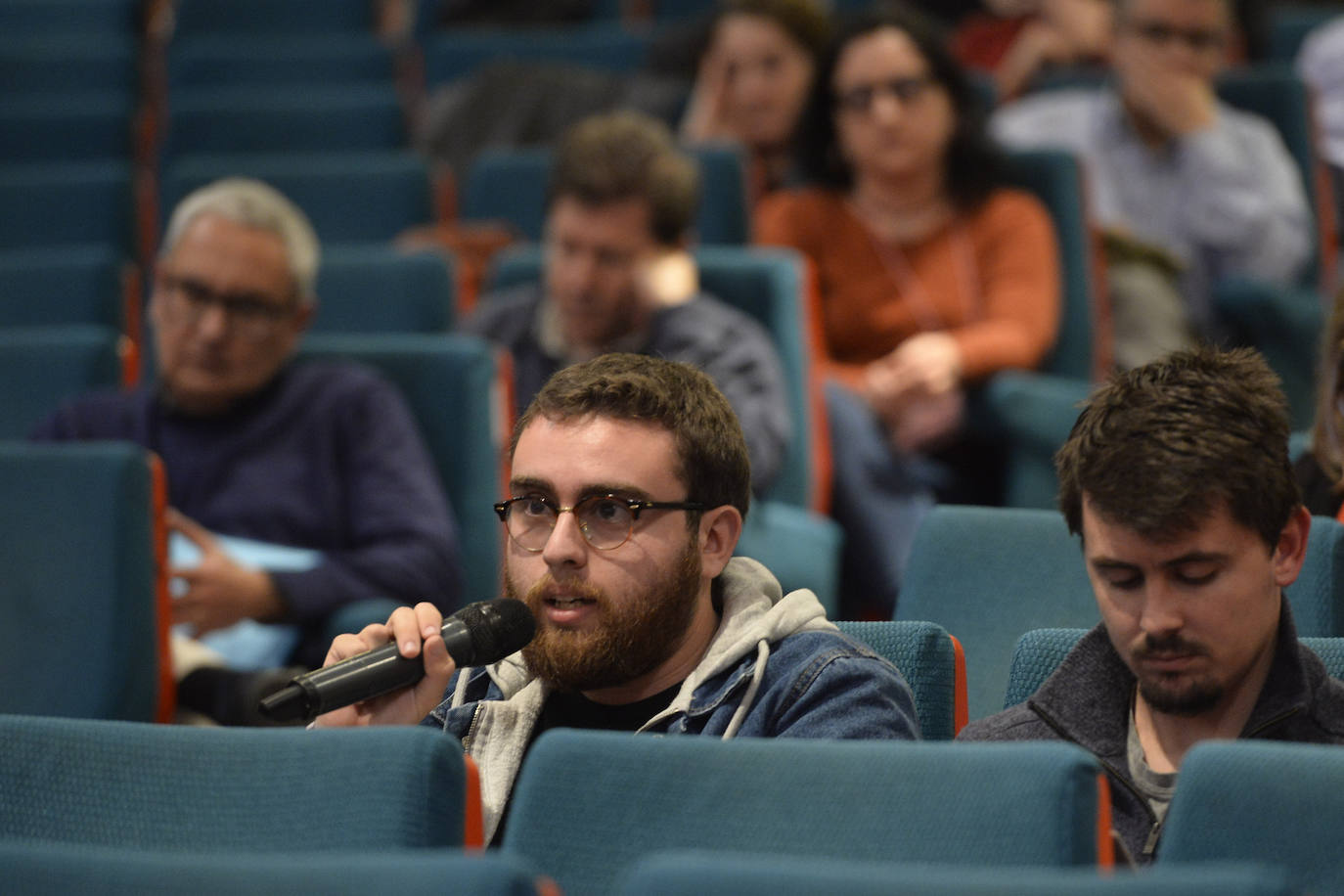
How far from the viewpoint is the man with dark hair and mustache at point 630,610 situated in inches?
51.6

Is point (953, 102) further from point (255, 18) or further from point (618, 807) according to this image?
point (255, 18)

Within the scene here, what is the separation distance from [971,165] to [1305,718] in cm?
186

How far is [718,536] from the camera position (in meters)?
1.43

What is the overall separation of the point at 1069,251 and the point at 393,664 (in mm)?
1993

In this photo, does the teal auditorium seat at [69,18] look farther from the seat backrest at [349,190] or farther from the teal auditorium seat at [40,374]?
the teal auditorium seat at [40,374]

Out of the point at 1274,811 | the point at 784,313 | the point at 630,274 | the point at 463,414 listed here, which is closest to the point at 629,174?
the point at 630,274

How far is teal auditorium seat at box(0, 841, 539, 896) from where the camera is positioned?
859 mm

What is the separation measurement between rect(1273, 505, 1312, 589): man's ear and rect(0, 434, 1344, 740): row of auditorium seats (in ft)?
0.33

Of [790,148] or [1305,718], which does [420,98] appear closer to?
[790,148]

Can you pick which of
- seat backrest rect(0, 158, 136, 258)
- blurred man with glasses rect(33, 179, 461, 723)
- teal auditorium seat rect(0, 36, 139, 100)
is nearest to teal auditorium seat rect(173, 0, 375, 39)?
teal auditorium seat rect(0, 36, 139, 100)

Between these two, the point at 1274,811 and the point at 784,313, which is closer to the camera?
the point at 1274,811

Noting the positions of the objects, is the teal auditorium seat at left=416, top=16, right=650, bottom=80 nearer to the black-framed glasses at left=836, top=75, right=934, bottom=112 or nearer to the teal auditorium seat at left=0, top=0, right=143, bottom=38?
the teal auditorium seat at left=0, top=0, right=143, bottom=38

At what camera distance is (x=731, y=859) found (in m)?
0.87

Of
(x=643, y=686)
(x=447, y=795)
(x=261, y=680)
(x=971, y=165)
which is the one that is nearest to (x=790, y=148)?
(x=971, y=165)
